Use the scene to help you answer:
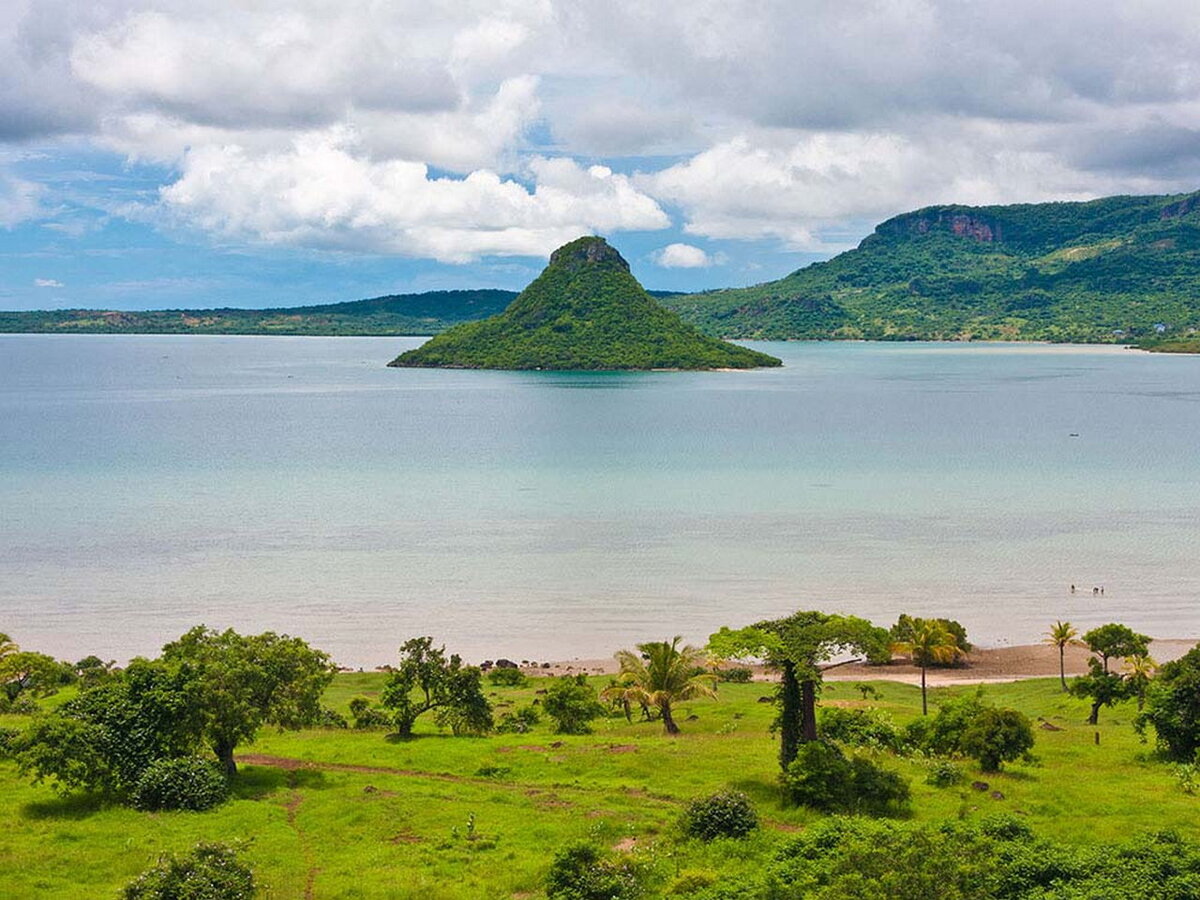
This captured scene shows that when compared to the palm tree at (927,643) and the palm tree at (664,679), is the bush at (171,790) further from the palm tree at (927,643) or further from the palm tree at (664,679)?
the palm tree at (927,643)

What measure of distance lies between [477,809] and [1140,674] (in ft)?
92.9

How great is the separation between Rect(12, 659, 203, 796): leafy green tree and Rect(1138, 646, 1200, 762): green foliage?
29486mm

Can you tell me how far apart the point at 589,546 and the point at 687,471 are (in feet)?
114

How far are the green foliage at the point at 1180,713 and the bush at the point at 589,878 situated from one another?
19805mm

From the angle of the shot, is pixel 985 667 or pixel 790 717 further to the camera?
pixel 985 667

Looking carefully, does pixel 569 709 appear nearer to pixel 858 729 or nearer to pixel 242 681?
pixel 858 729

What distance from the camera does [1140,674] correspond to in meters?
41.0

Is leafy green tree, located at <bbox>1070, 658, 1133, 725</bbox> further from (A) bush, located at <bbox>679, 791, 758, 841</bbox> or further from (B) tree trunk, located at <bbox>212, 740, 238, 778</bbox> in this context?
(B) tree trunk, located at <bbox>212, 740, 238, 778</bbox>

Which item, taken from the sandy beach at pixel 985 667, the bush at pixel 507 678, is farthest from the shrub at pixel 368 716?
the sandy beach at pixel 985 667

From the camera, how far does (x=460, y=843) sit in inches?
992

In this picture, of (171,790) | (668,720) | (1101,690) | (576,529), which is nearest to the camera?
(171,790)

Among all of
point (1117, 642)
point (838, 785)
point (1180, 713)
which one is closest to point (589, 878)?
point (838, 785)

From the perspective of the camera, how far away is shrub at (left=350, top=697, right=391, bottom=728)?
127ft

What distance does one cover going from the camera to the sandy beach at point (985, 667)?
1925 inches
